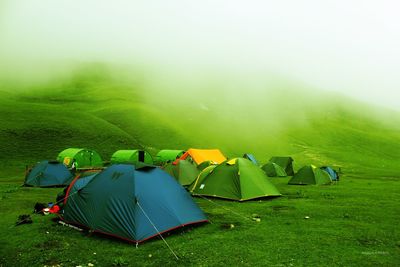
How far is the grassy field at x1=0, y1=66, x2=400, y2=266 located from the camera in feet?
39.2

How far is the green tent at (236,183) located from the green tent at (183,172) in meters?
5.37

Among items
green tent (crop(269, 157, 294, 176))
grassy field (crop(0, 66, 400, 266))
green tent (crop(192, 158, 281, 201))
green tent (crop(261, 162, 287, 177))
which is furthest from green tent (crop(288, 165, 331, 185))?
green tent (crop(269, 157, 294, 176))

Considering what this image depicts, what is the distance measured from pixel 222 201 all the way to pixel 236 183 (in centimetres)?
148

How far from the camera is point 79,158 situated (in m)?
47.4

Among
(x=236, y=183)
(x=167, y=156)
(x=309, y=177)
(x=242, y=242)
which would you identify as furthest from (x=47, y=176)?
Answer: (x=167, y=156)

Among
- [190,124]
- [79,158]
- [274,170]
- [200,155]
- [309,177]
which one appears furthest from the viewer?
[190,124]

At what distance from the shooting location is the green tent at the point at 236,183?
22.0m

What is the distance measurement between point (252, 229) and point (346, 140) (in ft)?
418

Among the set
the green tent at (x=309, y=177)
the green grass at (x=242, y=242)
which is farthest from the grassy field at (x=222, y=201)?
the green tent at (x=309, y=177)

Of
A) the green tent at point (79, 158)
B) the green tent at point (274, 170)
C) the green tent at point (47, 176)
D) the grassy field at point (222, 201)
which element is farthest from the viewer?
the green tent at point (79, 158)

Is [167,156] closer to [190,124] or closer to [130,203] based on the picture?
[130,203]

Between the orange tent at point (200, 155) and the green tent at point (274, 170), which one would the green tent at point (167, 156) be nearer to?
the orange tent at point (200, 155)

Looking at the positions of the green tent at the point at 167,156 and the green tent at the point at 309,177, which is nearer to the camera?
the green tent at the point at 309,177

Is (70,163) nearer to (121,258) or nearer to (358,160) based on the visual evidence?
(121,258)
